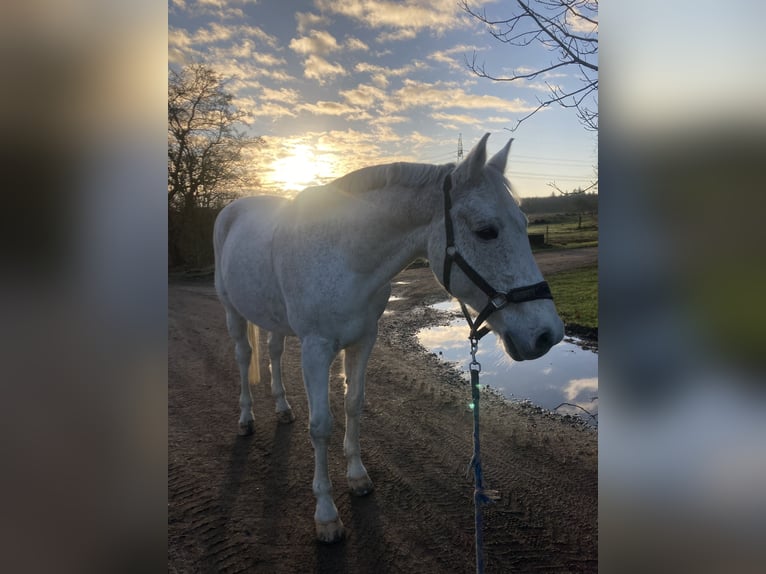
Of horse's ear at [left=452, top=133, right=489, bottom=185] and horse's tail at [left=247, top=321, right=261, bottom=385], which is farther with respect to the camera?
horse's tail at [left=247, top=321, right=261, bottom=385]

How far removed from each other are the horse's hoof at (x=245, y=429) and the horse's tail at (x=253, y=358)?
47cm

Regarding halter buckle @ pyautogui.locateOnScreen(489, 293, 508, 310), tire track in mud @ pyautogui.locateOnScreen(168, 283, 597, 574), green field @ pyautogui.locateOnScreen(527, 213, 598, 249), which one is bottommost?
tire track in mud @ pyautogui.locateOnScreen(168, 283, 597, 574)

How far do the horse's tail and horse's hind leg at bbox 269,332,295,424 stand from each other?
0.56 feet

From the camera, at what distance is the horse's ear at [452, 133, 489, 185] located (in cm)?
204

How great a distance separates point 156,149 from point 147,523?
863 mm

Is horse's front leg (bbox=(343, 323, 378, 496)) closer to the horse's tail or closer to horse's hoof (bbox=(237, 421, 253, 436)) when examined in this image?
horse's hoof (bbox=(237, 421, 253, 436))

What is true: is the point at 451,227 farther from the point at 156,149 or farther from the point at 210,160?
the point at 210,160

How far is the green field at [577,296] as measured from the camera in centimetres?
821

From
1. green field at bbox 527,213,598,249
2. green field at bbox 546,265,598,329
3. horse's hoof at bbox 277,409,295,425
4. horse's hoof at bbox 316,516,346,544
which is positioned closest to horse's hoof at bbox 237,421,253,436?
horse's hoof at bbox 277,409,295,425

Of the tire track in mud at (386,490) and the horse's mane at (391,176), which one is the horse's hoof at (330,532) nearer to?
the tire track in mud at (386,490)

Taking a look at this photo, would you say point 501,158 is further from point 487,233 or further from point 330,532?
point 330,532

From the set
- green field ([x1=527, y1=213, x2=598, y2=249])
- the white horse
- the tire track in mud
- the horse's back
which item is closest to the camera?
the white horse

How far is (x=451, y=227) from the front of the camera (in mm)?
2131

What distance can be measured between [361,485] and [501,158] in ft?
8.59
